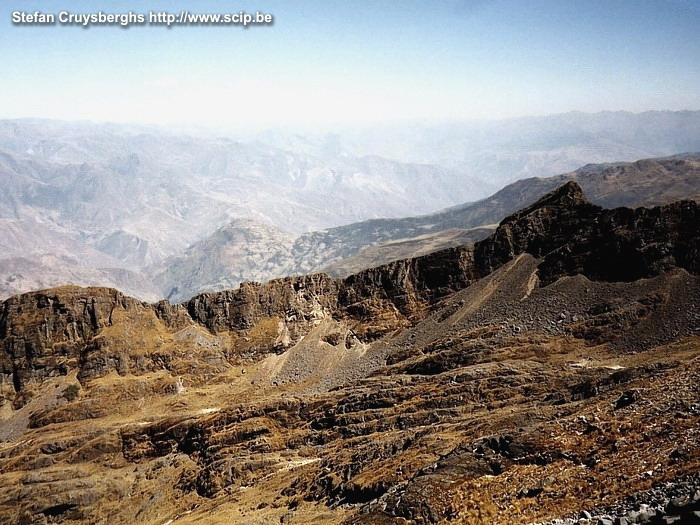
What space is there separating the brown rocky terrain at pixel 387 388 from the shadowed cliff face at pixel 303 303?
43cm

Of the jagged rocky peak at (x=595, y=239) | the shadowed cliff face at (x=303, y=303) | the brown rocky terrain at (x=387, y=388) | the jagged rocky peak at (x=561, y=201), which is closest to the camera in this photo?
the brown rocky terrain at (x=387, y=388)

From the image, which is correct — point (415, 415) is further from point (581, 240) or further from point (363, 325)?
point (581, 240)

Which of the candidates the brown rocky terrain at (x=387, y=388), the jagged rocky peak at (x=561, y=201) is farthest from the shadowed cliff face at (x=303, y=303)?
the brown rocky terrain at (x=387, y=388)

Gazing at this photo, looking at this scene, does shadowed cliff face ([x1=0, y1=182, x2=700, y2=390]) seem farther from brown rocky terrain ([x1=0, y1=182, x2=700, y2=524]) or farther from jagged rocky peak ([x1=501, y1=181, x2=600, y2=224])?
brown rocky terrain ([x1=0, y1=182, x2=700, y2=524])

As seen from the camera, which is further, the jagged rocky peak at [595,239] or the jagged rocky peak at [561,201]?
the jagged rocky peak at [561,201]

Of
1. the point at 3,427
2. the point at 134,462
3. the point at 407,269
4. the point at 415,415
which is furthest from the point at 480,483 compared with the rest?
the point at 3,427

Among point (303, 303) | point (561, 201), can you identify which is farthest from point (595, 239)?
point (303, 303)

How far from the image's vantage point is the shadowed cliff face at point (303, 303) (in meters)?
98.4

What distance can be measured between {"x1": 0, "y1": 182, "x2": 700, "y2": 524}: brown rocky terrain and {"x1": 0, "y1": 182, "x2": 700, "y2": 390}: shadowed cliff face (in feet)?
1.40

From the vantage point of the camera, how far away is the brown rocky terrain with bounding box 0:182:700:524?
123 ft

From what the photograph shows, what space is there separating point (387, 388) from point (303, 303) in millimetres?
42632

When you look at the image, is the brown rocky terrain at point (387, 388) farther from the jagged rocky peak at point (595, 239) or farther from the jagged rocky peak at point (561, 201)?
the jagged rocky peak at point (561, 201)

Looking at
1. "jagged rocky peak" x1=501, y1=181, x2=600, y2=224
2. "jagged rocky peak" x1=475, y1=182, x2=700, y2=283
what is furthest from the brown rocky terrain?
"jagged rocky peak" x1=501, y1=181, x2=600, y2=224

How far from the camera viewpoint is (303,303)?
118m
